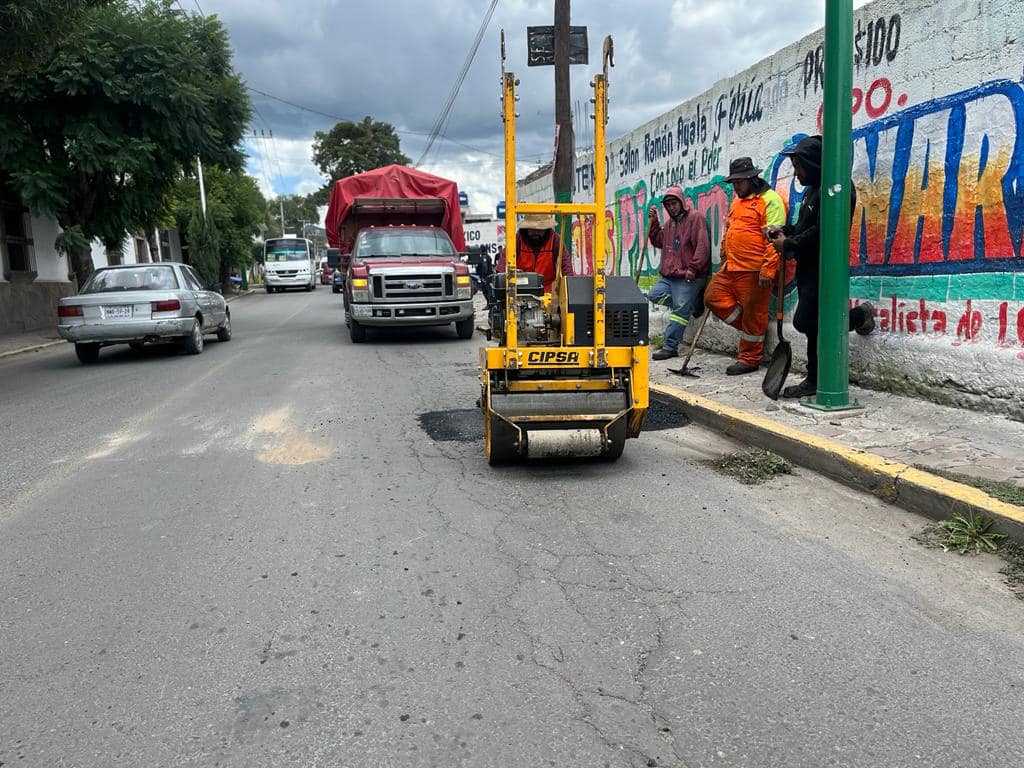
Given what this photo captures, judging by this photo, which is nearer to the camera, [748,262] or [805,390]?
[805,390]

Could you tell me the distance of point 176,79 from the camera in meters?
14.7

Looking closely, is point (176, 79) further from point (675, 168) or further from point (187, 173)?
point (675, 168)

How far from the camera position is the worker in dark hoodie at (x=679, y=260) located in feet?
27.9

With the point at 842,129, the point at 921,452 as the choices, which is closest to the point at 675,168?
the point at 842,129

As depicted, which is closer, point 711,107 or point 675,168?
point 711,107

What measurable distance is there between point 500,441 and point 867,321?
3447mm

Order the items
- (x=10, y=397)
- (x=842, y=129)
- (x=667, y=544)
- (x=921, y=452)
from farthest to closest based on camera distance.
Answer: (x=10, y=397)
(x=842, y=129)
(x=921, y=452)
(x=667, y=544)

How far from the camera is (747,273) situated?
7285 mm

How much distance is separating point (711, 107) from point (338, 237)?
363 inches

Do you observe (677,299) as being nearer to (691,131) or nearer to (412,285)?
(691,131)

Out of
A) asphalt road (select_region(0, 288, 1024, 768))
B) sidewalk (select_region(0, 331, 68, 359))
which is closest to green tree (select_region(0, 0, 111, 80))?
Answer: sidewalk (select_region(0, 331, 68, 359))

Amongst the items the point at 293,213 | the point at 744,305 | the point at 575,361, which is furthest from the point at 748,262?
the point at 293,213

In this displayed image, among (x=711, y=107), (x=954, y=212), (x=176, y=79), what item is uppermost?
(x=176, y=79)

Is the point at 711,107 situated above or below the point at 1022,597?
above
